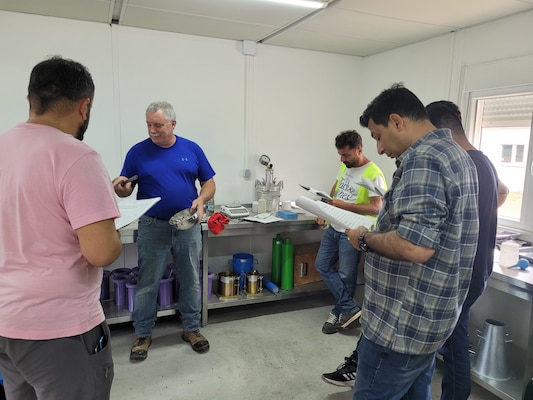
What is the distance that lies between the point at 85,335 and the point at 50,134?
57 cm

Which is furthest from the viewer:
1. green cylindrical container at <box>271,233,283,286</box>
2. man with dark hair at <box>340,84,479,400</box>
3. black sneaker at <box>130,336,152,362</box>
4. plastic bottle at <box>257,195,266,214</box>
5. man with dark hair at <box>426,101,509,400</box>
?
green cylindrical container at <box>271,233,283,286</box>

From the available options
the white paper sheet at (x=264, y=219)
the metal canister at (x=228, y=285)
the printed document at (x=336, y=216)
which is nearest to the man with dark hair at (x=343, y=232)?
the white paper sheet at (x=264, y=219)

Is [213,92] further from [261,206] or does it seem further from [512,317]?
[512,317]

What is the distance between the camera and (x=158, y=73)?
329cm

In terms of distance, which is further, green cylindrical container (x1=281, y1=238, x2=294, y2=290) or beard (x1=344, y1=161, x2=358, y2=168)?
green cylindrical container (x1=281, y1=238, x2=294, y2=290)

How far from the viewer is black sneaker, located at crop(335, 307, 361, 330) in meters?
3.03

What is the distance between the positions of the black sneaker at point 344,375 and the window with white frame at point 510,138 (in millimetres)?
1476

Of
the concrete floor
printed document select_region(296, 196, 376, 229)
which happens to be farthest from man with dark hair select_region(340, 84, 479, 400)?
the concrete floor

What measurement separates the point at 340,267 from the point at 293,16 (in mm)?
1876

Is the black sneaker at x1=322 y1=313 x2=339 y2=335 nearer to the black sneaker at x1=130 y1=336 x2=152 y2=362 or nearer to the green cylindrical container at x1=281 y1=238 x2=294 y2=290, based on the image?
the green cylindrical container at x1=281 y1=238 x2=294 y2=290

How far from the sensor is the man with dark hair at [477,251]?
5.46 ft

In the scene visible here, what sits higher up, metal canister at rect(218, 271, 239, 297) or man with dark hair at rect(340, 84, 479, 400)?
man with dark hair at rect(340, 84, 479, 400)

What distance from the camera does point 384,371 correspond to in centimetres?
130

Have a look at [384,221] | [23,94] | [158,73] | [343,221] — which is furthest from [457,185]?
[23,94]
